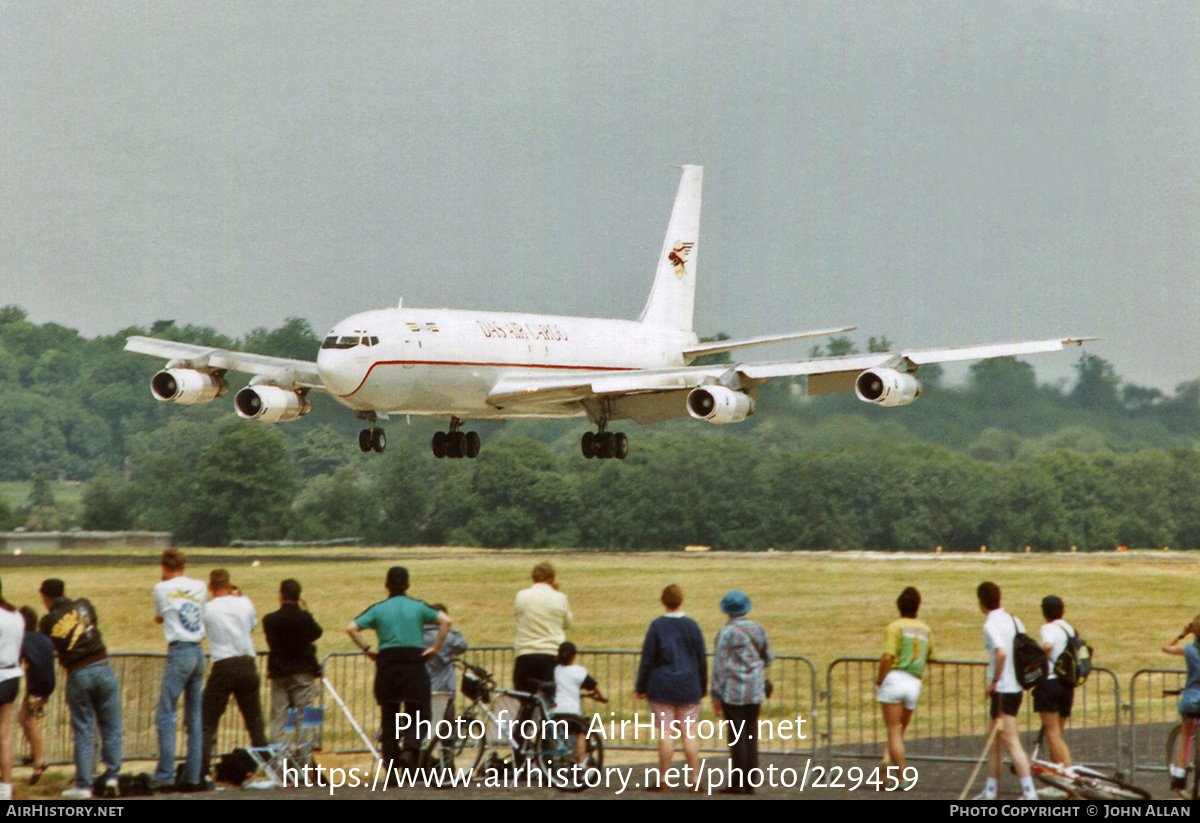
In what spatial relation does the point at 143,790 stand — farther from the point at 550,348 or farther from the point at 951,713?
the point at 550,348

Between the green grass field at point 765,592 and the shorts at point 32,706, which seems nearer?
the shorts at point 32,706

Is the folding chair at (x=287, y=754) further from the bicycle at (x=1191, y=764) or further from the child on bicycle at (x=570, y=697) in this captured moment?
the bicycle at (x=1191, y=764)

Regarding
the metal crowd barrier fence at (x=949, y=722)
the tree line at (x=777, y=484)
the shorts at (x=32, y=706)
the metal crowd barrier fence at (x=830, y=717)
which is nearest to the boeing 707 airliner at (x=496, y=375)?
the tree line at (x=777, y=484)

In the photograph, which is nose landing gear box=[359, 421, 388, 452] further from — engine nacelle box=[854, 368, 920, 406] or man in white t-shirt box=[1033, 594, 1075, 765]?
man in white t-shirt box=[1033, 594, 1075, 765]

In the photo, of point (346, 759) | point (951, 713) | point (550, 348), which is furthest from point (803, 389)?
point (346, 759)

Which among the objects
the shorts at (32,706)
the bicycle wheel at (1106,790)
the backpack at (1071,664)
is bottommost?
the bicycle wheel at (1106,790)

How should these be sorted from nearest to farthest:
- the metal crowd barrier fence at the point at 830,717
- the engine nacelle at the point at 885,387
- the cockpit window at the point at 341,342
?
the metal crowd barrier fence at the point at 830,717 < the cockpit window at the point at 341,342 < the engine nacelle at the point at 885,387

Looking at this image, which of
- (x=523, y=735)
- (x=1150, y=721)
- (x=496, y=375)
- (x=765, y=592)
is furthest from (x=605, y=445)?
(x=523, y=735)
